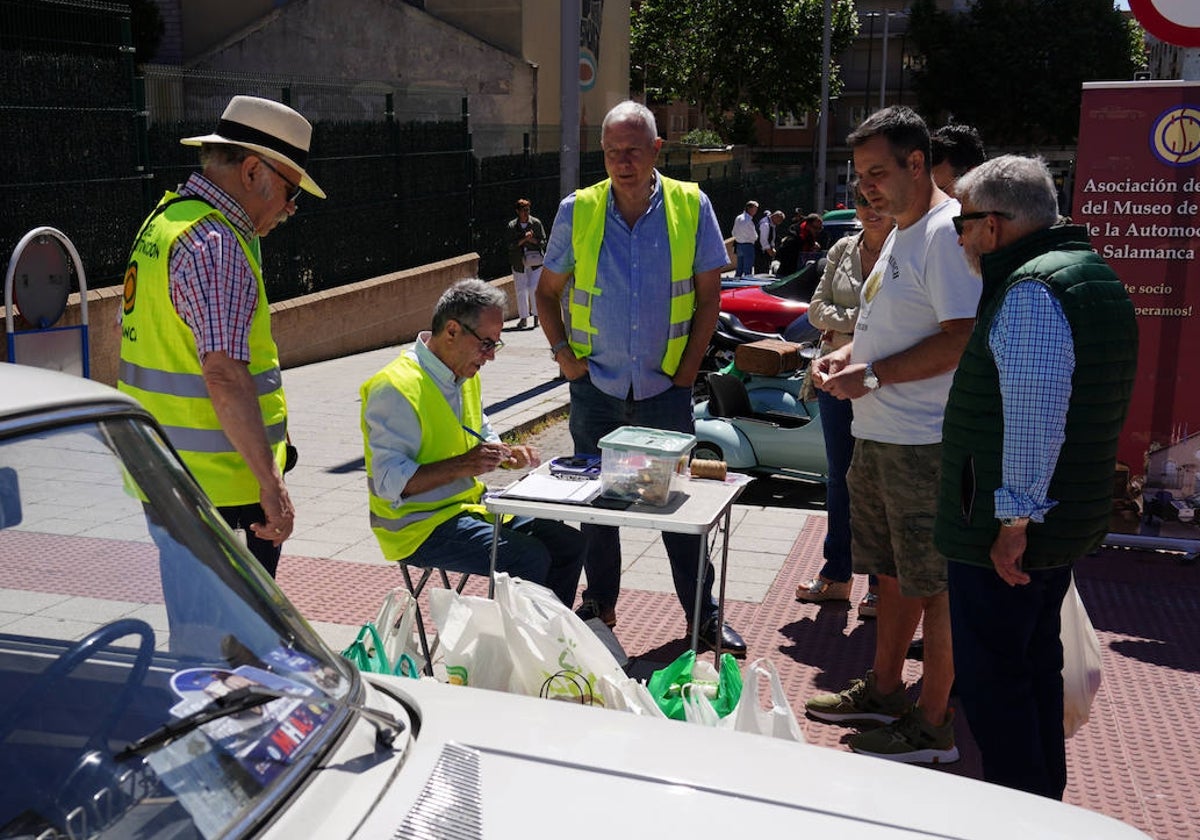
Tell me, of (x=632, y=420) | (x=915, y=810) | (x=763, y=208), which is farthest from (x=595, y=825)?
(x=763, y=208)

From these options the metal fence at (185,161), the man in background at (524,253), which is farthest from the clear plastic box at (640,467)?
the man in background at (524,253)

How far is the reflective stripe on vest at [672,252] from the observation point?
5297 millimetres

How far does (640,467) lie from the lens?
4.41 meters

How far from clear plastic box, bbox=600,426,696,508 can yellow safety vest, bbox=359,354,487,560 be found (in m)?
0.55

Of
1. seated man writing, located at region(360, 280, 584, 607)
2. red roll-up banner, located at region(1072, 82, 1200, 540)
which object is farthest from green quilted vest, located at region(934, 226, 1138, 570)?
red roll-up banner, located at region(1072, 82, 1200, 540)

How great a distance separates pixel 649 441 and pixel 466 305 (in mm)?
804

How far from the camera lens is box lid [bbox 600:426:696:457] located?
437 cm

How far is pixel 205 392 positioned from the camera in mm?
3711

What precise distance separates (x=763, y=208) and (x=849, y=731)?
3479cm

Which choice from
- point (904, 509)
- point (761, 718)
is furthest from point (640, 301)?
point (761, 718)

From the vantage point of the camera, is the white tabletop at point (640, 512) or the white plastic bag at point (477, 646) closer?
the white plastic bag at point (477, 646)

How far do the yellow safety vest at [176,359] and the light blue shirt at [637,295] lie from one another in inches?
71.1

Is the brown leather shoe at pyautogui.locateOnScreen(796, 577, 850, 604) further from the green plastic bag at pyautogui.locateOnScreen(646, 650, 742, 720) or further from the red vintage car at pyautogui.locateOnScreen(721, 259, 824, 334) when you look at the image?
the red vintage car at pyautogui.locateOnScreen(721, 259, 824, 334)

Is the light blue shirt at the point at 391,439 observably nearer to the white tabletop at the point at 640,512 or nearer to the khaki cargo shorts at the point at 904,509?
the white tabletop at the point at 640,512
